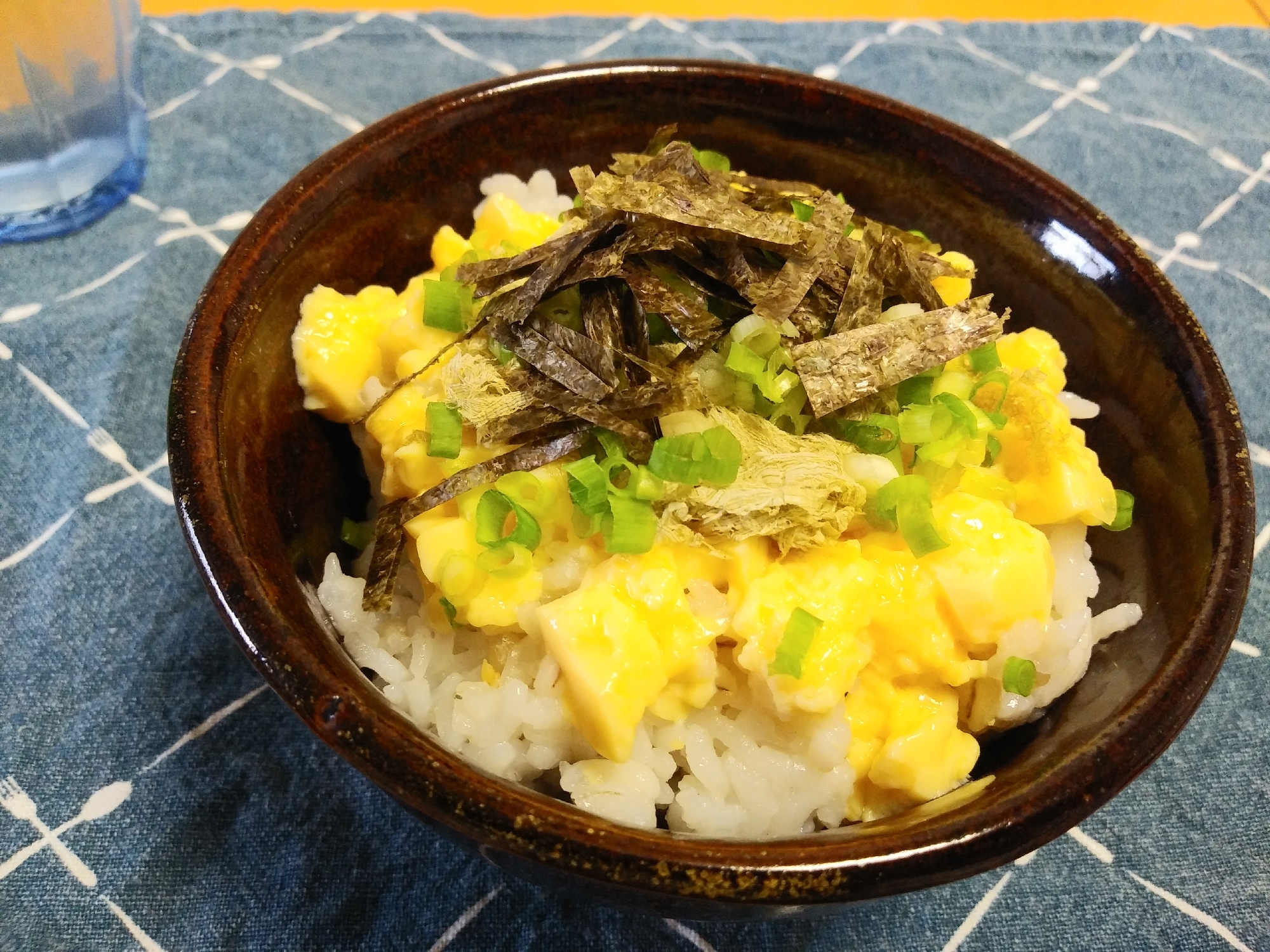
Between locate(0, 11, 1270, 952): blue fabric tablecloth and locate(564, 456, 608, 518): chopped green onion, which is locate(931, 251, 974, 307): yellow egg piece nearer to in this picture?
locate(564, 456, 608, 518): chopped green onion

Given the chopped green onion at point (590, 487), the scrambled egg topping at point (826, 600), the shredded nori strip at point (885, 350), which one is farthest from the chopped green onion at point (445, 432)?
the shredded nori strip at point (885, 350)

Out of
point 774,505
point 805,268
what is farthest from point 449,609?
point 805,268

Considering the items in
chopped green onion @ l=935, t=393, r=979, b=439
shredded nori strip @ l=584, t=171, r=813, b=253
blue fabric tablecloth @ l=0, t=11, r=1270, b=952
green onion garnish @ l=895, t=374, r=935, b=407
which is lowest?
blue fabric tablecloth @ l=0, t=11, r=1270, b=952

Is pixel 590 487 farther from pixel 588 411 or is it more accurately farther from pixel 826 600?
pixel 826 600

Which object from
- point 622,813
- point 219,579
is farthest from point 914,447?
point 219,579

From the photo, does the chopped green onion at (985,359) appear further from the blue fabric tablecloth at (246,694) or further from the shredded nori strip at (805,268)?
the blue fabric tablecloth at (246,694)

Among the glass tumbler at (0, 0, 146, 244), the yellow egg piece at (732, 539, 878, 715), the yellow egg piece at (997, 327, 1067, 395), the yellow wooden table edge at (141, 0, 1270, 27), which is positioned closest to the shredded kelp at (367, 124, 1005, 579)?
the yellow egg piece at (732, 539, 878, 715)

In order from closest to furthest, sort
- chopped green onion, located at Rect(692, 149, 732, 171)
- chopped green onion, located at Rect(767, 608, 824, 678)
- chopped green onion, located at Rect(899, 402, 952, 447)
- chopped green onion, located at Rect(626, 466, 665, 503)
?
chopped green onion, located at Rect(767, 608, 824, 678) → chopped green onion, located at Rect(626, 466, 665, 503) → chopped green onion, located at Rect(899, 402, 952, 447) → chopped green onion, located at Rect(692, 149, 732, 171)
